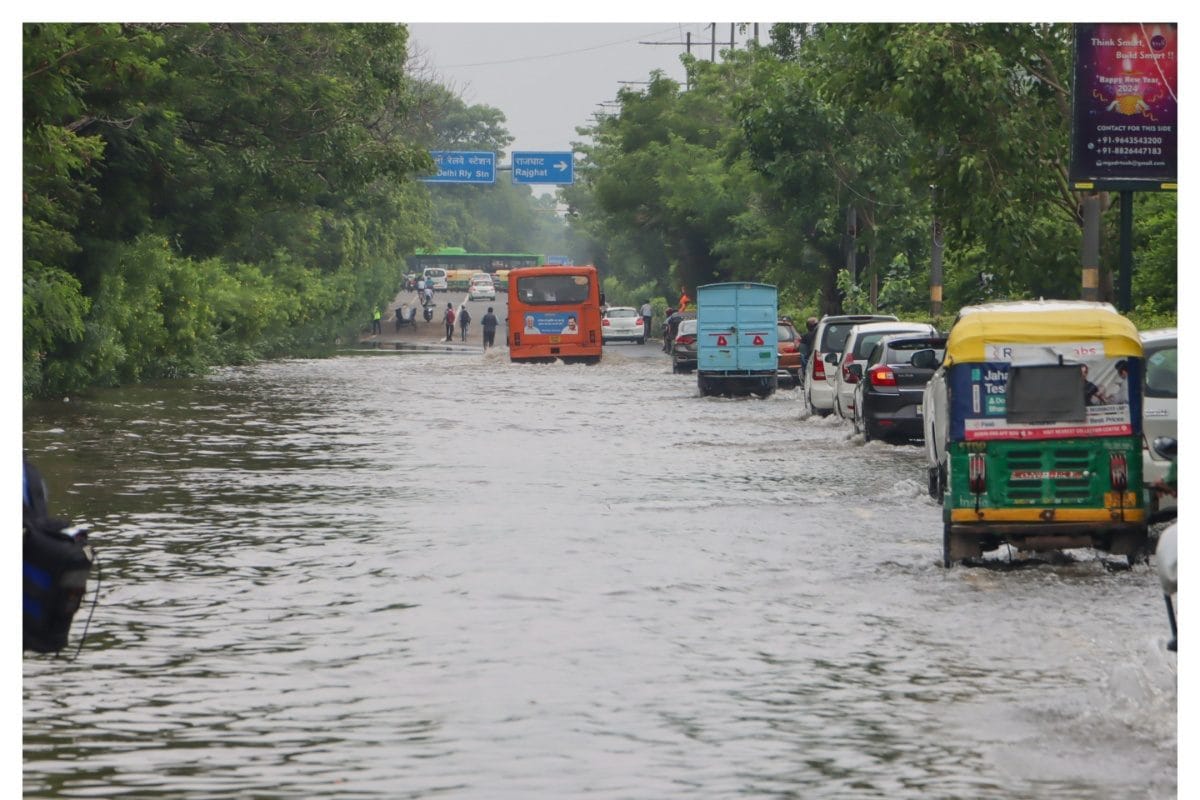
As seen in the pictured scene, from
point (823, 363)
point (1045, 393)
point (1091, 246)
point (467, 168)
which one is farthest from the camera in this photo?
point (467, 168)

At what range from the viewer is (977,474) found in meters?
14.3

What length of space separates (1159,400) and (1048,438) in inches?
88.9

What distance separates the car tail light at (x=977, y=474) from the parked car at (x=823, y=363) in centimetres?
1815

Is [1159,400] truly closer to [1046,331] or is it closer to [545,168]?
[1046,331]

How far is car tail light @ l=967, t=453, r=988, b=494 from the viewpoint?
47.0 ft

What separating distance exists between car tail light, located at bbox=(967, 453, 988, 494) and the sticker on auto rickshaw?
6.3 inches

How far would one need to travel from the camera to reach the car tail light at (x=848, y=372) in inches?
1174

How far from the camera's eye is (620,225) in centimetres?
9150

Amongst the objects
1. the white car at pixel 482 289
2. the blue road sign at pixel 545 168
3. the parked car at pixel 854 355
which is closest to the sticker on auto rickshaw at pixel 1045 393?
the parked car at pixel 854 355

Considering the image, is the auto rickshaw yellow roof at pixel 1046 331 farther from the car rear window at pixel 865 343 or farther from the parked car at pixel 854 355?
the car rear window at pixel 865 343

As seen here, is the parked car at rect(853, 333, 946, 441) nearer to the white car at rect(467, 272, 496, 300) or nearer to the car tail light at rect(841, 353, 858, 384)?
the car tail light at rect(841, 353, 858, 384)

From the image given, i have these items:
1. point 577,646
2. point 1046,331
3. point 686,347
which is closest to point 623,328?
point 686,347

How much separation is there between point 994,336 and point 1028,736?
582 centimetres

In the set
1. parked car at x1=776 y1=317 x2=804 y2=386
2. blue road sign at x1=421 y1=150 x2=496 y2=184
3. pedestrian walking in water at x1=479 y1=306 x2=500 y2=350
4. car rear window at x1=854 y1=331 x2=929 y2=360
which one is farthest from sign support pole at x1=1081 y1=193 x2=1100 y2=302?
blue road sign at x1=421 y1=150 x2=496 y2=184
